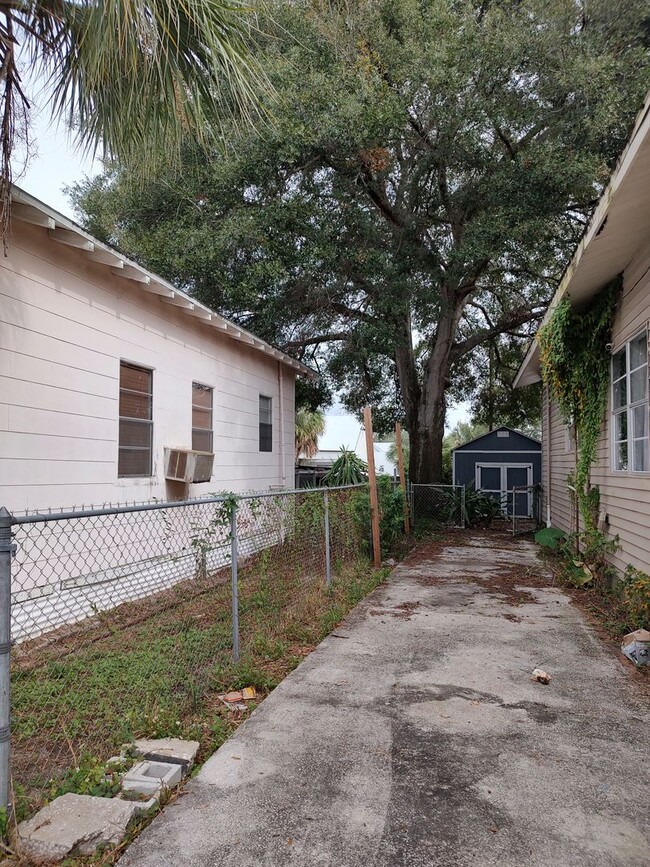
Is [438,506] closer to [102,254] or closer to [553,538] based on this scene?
[553,538]

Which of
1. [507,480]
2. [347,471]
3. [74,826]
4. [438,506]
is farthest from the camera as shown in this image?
[507,480]

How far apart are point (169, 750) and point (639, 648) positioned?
3.54 meters

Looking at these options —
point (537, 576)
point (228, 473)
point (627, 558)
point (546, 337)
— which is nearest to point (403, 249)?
point (546, 337)

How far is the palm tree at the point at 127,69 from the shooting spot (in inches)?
141

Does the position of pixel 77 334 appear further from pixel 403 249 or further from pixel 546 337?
pixel 403 249

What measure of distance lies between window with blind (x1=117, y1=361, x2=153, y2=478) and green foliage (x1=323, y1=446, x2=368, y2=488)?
6.21m

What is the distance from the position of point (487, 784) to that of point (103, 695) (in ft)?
8.17

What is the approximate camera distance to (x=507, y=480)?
18375mm

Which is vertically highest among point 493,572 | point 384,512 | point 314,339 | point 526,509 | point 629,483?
point 314,339

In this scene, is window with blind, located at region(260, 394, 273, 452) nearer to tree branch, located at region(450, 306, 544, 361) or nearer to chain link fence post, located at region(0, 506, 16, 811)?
tree branch, located at region(450, 306, 544, 361)

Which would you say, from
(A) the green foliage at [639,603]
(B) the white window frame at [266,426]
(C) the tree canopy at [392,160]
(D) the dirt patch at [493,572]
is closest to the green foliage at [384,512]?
(D) the dirt patch at [493,572]

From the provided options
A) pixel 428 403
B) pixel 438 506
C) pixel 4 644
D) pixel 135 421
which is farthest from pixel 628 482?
pixel 428 403

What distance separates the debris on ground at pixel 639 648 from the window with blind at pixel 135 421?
16.7 ft

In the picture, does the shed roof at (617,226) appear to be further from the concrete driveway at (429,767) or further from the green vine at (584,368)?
the concrete driveway at (429,767)
